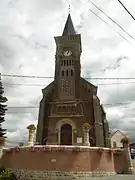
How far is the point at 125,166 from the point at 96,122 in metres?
11.8

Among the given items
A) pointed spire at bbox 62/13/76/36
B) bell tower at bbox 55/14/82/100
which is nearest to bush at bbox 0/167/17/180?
bell tower at bbox 55/14/82/100

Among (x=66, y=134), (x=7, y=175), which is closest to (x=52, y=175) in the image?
(x=7, y=175)

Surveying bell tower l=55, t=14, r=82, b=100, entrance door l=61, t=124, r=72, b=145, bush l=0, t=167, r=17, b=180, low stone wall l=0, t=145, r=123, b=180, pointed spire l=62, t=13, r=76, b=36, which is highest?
pointed spire l=62, t=13, r=76, b=36

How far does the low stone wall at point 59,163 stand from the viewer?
1568 centimetres

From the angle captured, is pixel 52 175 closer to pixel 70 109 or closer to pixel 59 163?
pixel 59 163

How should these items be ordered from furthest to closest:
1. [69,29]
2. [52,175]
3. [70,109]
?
1. [69,29]
2. [70,109]
3. [52,175]

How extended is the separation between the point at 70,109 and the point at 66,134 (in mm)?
3792

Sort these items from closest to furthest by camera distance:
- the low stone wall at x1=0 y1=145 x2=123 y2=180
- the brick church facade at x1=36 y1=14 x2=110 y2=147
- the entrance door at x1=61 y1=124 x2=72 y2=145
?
the low stone wall at x1=0 y1=145 x2=123 y2=180, the brick church facade at x1=36 y1=14 x2=110 y2=147, the entrance door at x1=61 y1=124 x2=72 y2=145

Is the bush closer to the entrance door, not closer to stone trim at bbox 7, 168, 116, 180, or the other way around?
stone trim at bbox 7, 168, 116, 180

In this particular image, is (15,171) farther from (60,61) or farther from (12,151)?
(60,61)

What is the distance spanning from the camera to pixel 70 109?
32.6m

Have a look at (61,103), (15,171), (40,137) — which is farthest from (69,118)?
(15,171)

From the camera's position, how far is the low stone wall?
617 inches

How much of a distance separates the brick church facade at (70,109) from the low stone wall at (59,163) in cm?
1255
